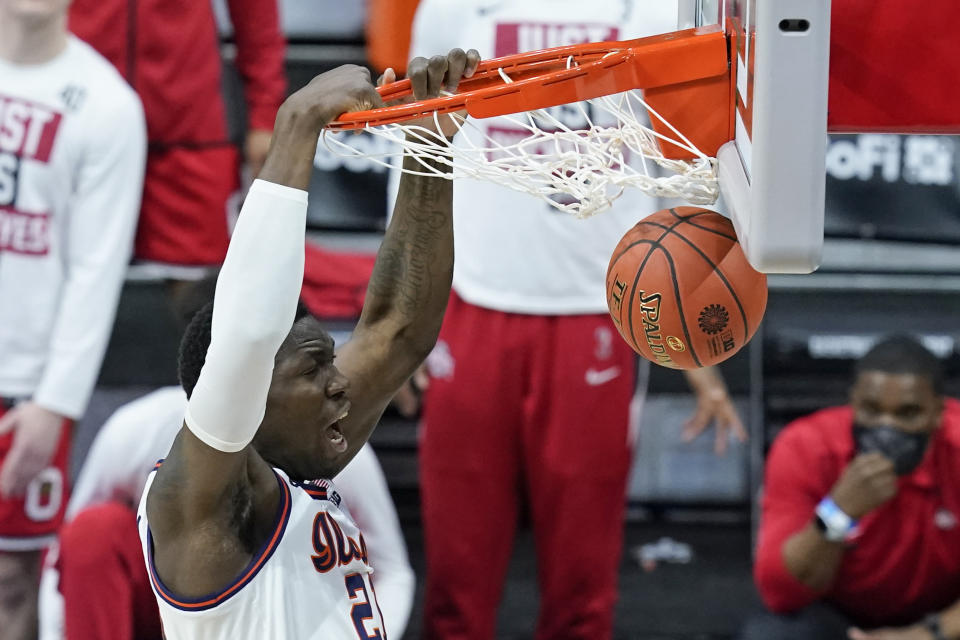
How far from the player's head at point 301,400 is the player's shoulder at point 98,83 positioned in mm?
1983

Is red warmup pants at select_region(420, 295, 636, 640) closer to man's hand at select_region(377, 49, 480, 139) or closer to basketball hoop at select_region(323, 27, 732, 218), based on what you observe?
basketball hoop at select_region(323, 27, 732, 218)

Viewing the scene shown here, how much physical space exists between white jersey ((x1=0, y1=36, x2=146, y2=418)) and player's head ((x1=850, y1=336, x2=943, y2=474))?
2.22m

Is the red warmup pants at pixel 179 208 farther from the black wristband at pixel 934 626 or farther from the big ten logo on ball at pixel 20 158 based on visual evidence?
the black wristband at pixel 934 626

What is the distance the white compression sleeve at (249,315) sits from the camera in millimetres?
2080

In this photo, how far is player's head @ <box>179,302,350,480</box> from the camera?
7.84ft

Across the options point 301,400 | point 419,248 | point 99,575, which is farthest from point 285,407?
point 99,575

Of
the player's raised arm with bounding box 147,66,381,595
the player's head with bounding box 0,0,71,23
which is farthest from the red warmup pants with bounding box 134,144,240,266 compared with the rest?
the player's raised arm with bounding box 147,66,381,595

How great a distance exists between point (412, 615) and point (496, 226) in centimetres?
170

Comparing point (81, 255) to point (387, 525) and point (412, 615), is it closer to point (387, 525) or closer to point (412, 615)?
point (387, 525)

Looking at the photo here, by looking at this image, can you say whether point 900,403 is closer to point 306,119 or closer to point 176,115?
point 176,115

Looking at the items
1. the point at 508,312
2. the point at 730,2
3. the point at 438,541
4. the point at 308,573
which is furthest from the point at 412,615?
the point at 730,2

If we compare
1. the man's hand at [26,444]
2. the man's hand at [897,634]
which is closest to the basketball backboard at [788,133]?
the man's hand at [897,634]

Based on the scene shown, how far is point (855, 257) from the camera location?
580cm

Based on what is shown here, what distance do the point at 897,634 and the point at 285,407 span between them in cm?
241
